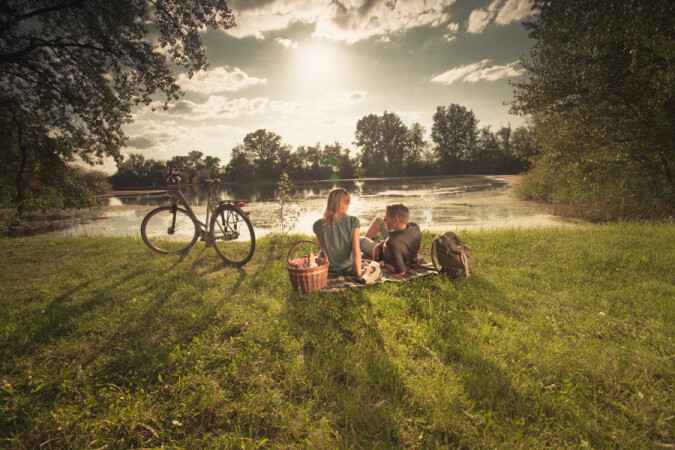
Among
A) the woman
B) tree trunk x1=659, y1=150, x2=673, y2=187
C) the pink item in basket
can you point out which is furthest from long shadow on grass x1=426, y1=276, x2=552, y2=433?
tree trunk x1=659, y1=150, x2=673, y2=187

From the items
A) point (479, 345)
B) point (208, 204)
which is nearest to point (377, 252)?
point (479, 345)

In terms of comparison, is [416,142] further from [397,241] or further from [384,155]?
[397,241]

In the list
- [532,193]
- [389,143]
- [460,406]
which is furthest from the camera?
[389,143]

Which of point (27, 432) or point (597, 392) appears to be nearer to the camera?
point (27, 432)

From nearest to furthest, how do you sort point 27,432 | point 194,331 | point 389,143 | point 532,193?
1. point 27,432
2. point 194,331
3. point 532,193
4. point 389,143

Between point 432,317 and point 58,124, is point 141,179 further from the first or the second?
point 432,317

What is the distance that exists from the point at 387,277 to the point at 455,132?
62.5m

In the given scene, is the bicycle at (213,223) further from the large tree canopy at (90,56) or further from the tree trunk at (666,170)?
the tree trunk at (666,170)

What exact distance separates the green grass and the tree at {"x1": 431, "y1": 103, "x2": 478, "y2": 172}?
58.6 metres

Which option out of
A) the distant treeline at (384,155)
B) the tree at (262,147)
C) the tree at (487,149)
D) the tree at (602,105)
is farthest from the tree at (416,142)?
the tree at (602,105)

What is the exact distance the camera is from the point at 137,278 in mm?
4133

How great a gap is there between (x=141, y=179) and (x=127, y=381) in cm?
6064

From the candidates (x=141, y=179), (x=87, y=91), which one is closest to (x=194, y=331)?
(x=87, y=91)

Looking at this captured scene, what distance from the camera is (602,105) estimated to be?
735 centimetres
